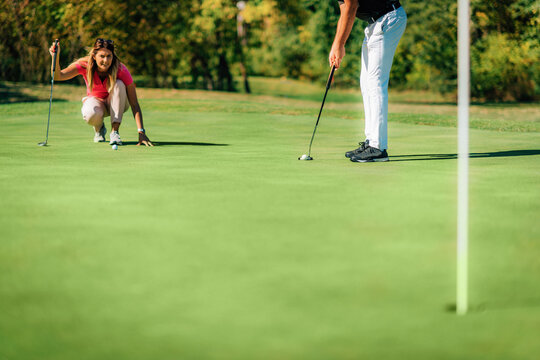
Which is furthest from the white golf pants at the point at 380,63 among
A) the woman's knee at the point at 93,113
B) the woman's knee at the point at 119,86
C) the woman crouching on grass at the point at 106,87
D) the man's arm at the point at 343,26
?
the woman's knee at the point at 93,113

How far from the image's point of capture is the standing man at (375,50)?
7.51 m

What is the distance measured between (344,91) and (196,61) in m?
8.14

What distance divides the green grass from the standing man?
1.81 ft

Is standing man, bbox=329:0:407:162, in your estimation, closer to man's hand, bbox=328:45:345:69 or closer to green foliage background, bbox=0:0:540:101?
man's hand, bbox=328:45:345:69

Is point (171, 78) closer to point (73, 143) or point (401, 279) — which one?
point (73, 143)

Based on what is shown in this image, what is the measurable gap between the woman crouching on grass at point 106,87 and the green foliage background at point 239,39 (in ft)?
55.5

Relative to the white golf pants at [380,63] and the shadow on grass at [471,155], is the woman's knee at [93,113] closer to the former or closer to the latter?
the white golf pants at [380,63]

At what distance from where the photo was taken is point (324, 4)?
2867cm

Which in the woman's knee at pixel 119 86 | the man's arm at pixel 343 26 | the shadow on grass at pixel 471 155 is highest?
the man's arm at pixel 343 26

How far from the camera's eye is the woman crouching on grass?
344 inches

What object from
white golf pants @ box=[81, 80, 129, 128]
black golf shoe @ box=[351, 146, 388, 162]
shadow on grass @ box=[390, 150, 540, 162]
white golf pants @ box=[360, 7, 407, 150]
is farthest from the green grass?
white golf pants @ box=[81, 80, 129, 128]

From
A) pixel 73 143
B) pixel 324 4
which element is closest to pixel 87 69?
pixel 73 143

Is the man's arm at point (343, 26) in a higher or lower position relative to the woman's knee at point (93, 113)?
higher

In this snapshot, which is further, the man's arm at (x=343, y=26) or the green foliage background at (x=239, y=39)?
the green foliage background at (x=239, y=39)
